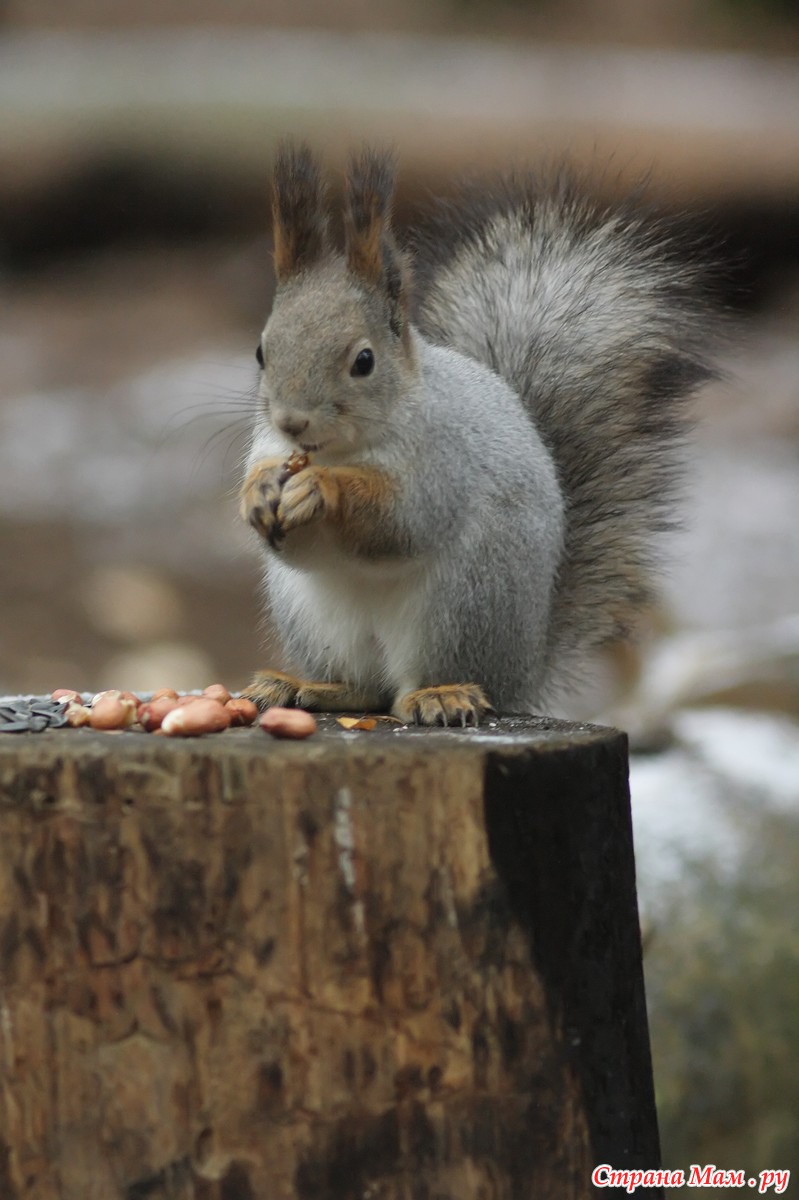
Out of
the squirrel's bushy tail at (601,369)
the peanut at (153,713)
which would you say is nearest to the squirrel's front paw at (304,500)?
the peanut at (153,713)

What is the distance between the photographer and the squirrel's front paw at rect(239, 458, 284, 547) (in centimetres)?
160

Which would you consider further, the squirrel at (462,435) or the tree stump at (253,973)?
the squirrel at (462,435)

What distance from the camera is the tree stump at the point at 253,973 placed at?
1286mm

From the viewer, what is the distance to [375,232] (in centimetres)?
163

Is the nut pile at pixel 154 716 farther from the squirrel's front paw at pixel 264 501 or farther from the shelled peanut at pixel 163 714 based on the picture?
the squirrel's front paw at pixel 264 501

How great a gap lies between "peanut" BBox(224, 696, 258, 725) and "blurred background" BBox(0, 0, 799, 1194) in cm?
81

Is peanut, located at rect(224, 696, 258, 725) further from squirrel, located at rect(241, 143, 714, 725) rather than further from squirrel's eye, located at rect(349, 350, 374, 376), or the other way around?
squirrel's eye, located at rect(349, 350, 374, 376)

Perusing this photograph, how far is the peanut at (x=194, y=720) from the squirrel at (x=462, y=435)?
0.82 ft

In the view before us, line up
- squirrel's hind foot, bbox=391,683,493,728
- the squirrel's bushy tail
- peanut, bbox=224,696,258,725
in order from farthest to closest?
the squirrel's bushy tail < squirrel's hind foot, bbox=391,683,493,728 < peanut, bbox=224,696,258,725

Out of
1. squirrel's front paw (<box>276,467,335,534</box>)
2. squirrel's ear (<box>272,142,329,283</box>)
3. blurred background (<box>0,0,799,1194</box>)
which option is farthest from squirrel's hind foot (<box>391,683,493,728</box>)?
blurred background (<box>0,0,799,1194</box>)

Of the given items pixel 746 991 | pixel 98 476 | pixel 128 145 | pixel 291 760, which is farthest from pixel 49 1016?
pixel 128 145

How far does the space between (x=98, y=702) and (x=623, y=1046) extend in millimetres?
583

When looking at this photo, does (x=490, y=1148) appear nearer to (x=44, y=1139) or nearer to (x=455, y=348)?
(x=44, y=1139)

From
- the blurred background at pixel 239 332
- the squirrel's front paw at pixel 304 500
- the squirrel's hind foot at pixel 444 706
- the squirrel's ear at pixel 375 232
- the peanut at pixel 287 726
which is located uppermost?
the blurred background at pixel 239 332
